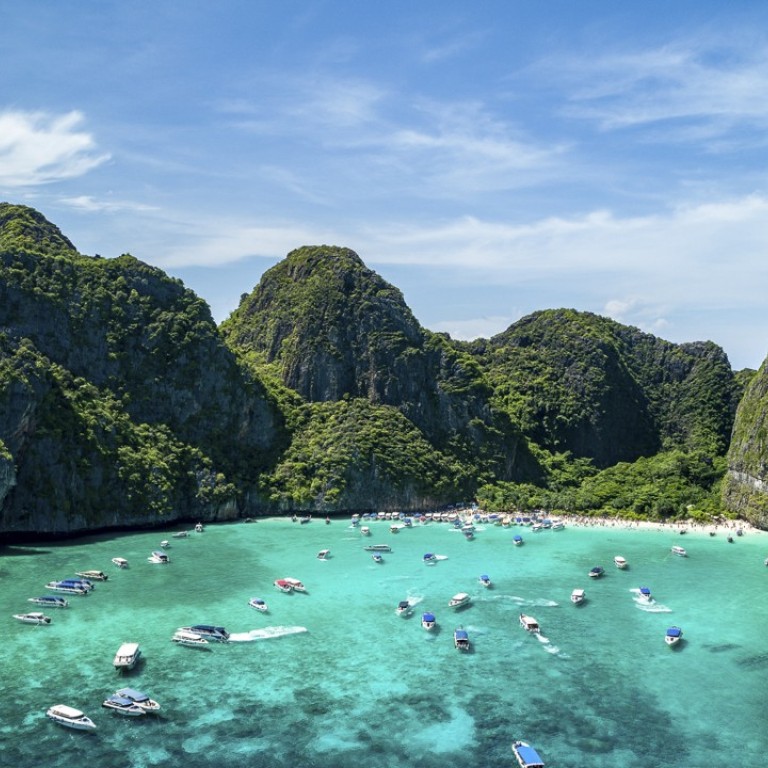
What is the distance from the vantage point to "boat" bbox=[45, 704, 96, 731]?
149 feet

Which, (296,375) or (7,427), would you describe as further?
(296,375)

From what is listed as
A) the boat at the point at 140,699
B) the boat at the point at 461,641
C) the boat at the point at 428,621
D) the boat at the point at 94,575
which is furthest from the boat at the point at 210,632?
the boat at the point at 94,575

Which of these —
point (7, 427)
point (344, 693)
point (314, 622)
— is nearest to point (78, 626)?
point (314, 622)

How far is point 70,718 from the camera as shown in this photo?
1801 inches

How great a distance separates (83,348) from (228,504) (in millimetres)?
36136

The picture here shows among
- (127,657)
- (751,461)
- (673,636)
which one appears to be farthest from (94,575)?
(751,461)

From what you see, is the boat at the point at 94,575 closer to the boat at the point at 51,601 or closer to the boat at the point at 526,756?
the boat at the point at 51,601

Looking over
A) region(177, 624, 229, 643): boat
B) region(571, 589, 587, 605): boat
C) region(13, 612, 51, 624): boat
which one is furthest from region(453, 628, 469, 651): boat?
region(13, 612, 51, 624): boat

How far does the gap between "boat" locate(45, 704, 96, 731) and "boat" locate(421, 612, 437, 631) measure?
1169 inches

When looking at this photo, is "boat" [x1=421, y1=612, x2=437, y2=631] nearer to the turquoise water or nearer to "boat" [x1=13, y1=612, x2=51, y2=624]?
the turquoise water

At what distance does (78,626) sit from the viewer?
65000mm

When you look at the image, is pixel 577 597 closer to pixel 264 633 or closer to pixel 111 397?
pixel 264 633

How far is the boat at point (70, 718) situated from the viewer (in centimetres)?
4544

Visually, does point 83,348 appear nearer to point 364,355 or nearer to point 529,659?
point 364,355
